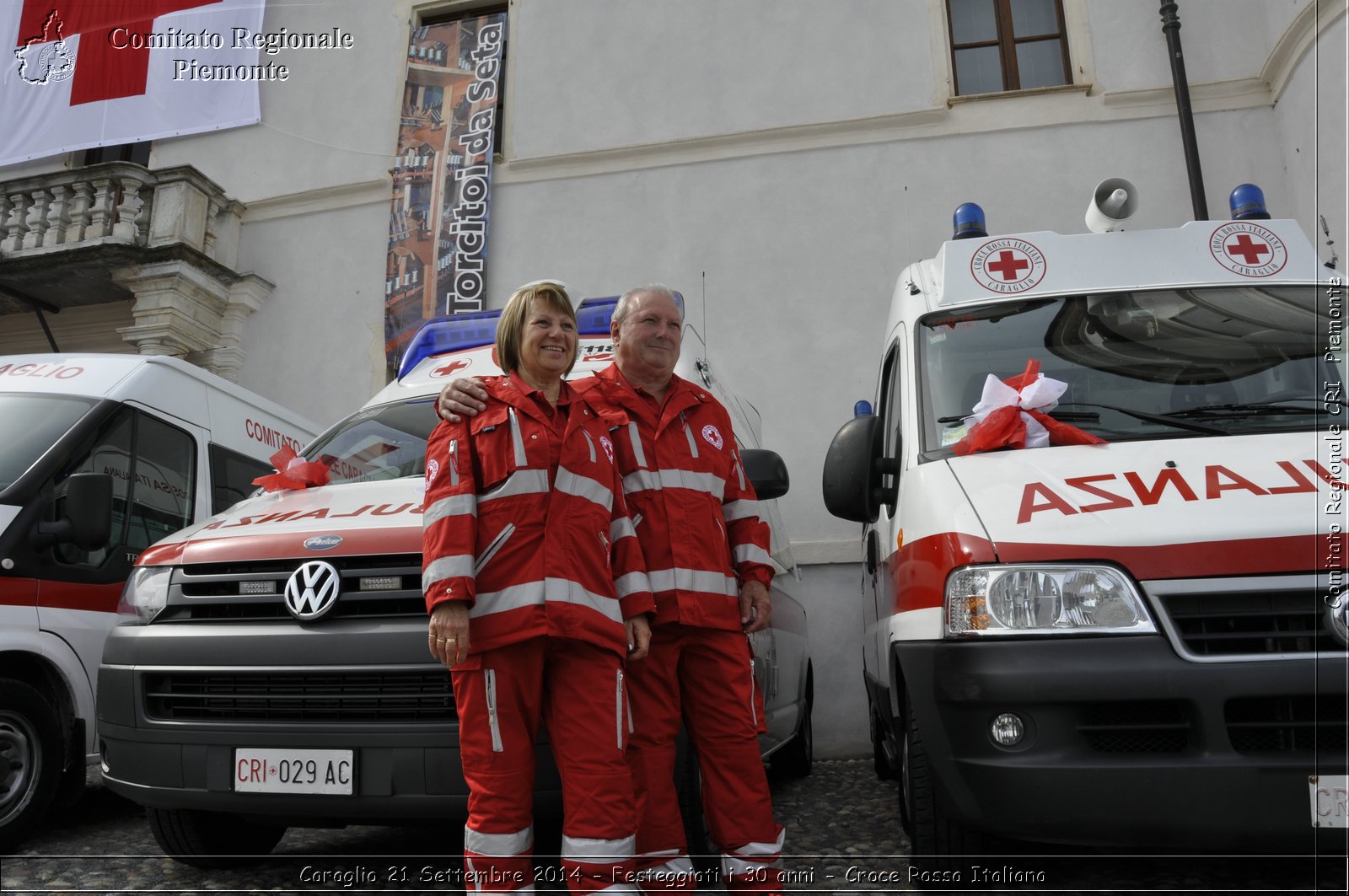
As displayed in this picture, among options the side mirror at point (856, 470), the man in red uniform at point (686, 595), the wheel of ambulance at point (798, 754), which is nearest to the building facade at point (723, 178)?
the wheel of ambulance at point (798, 754)

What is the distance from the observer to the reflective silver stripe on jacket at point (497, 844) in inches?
95.6

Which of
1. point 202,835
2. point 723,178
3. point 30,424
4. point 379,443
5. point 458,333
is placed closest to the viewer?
point 202,835

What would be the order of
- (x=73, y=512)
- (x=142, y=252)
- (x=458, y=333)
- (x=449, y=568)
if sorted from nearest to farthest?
(x=449, y=568) < (x=73, y=512) < (x=458, y=333) < (x=142, y=252)

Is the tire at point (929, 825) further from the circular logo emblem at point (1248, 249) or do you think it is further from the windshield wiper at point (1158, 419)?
the circular logo emblem at point (1248, 249)

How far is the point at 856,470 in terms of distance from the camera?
11.3ft

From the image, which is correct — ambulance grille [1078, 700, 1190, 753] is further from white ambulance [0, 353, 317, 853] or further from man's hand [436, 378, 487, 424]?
white ambulance [0, 353, 317, 853]

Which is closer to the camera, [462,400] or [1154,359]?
[462,400]

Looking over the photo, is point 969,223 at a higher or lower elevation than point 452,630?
higher

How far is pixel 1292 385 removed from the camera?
3188 mm

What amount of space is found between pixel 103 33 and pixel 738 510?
40.6 feet

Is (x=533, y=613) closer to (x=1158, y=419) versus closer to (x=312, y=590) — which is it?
(x=312, y=590)

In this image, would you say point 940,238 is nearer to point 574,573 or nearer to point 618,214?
point 618,214

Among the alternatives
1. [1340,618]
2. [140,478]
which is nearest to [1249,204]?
[1340,618]

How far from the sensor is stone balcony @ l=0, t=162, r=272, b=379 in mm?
9938
